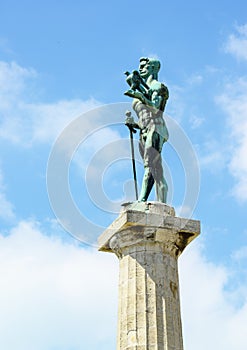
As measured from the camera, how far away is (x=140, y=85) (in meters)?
14.7

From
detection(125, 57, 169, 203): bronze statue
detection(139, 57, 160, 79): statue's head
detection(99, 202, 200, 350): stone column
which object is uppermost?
detection(139, 57, 160, 79): statue's head

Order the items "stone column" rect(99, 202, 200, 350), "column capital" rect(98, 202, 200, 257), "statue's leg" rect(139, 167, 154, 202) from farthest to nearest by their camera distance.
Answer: "statue's leg" rect(139, 167, 154, 202)
"column capital" rect(98, 202, 200, 257)
"stone column" rect(99, 202, 200, 350)

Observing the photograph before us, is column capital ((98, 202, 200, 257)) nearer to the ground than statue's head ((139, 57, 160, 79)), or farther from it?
nearer to the ground

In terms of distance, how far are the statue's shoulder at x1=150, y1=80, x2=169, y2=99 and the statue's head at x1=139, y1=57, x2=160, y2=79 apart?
37 cm

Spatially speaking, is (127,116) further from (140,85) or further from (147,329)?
(147,329)

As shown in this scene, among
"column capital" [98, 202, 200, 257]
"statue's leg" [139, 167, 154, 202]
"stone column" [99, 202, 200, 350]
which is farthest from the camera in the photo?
"statue's leg" [139, 167, 154, 202]

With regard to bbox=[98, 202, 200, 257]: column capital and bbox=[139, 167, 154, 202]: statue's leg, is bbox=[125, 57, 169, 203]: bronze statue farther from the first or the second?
bbox=[98, 202, 200, 257]: column capital

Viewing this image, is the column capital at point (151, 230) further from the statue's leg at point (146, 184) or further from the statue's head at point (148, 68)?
the statue's head at point (148, 68)

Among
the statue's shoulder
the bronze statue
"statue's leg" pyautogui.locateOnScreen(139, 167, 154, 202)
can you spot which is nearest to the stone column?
"statue's leg" pyautogui.locateOnScreen(139, 167, 154, 202)

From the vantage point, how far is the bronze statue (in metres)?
14.1

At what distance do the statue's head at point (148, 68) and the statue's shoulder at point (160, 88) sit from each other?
0.37m

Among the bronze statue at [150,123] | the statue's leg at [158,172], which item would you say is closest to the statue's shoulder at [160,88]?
the bronze statue at [150,123]

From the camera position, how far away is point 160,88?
48.4 ft

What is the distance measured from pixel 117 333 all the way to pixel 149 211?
8.55ft
